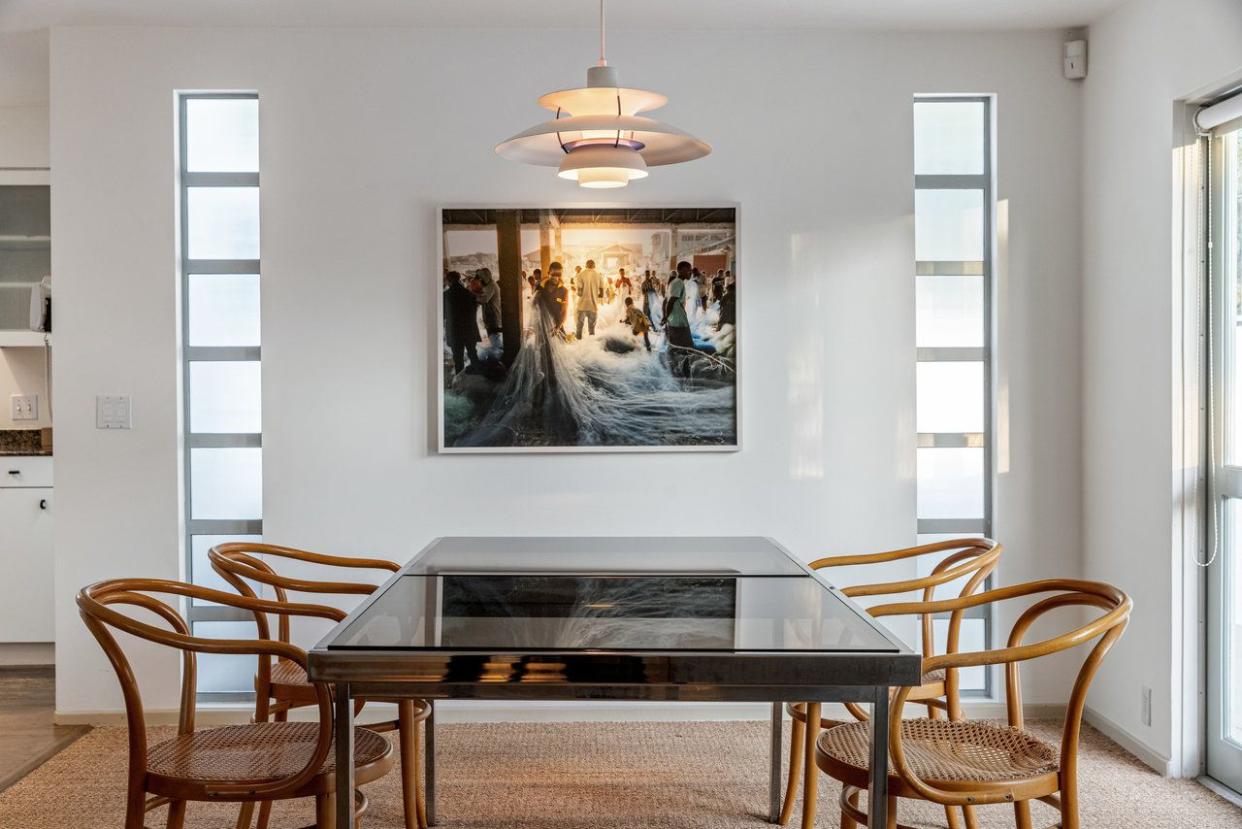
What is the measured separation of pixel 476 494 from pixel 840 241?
5.62ft

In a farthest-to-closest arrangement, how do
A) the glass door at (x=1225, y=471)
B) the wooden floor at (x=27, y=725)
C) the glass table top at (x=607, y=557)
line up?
the wooden floor at (x=27, y=725)
the glass door at (x=1225, y=471)
the glass table top at (x=607, y=557)

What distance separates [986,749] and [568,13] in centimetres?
292

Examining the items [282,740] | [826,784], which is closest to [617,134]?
[282,740]

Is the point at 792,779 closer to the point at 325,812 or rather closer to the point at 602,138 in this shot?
the point at 325,812

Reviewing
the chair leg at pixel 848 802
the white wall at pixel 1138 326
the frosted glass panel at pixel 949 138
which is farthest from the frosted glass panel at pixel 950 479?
the chair leg at pixel 848 802

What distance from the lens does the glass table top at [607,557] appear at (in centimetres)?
286

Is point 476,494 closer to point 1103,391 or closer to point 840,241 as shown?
point 840,241

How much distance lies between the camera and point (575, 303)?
4.27 metres

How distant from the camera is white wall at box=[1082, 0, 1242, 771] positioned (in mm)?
3656

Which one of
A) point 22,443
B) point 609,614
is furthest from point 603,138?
point 22,443

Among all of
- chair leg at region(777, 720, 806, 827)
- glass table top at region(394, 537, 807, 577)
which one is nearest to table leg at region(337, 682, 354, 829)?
glass table top at region(394, 537, 807, 577)

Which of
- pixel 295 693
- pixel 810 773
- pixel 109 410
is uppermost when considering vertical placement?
pixel 109 410

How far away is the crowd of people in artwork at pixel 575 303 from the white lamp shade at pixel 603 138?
159 cm

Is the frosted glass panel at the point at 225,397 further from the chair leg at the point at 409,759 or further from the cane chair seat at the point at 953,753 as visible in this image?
→ the cane chair seat at the point at 953,753
